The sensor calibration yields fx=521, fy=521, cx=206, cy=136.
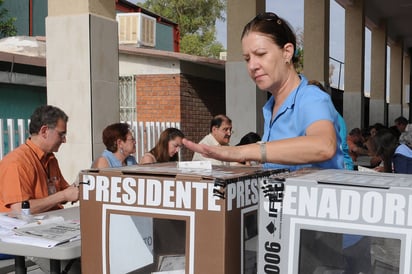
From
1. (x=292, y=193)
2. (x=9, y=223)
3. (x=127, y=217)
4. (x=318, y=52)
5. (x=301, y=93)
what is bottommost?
(x=9, y=223)

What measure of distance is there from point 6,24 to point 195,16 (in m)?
23.6

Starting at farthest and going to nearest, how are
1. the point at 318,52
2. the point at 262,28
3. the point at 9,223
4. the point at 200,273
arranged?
the point at 318,52, the point at 9,223, the point at 262,28, the point at 200,273

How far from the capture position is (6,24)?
42.0 feet

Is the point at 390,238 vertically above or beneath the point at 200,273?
above

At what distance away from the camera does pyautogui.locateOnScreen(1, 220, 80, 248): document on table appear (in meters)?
2.21

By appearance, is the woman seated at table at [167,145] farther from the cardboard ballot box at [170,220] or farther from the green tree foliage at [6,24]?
the green tree foliage at [6,24]

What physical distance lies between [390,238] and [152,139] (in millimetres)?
6437

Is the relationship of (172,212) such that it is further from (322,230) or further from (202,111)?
(202,111)

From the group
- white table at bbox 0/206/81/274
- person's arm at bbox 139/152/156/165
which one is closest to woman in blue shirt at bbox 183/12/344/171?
white table at bbox 0/206/81/274

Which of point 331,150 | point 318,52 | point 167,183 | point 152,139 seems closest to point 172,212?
point 167,183

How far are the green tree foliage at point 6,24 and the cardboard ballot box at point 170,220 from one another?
1246 centimetres

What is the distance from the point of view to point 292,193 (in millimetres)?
1268

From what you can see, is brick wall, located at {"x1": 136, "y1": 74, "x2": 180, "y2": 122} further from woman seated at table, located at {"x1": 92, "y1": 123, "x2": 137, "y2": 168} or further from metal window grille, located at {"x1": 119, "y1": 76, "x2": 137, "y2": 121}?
woman seated at table, located at {"x1": 92, "y1": 123, "x2": 137, "y2": 168}

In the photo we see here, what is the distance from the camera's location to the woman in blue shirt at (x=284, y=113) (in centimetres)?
145
